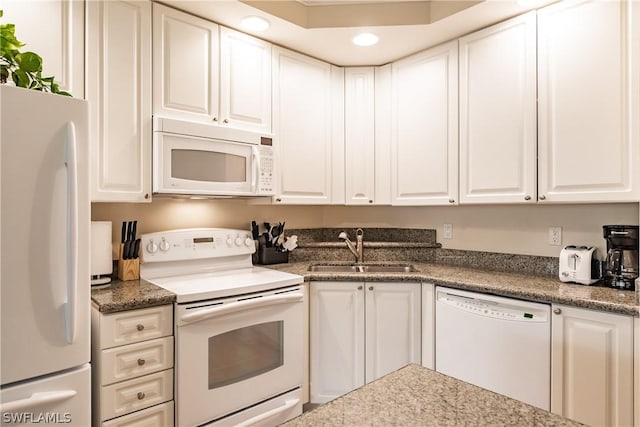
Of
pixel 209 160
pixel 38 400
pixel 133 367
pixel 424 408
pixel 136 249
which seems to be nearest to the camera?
pixel 424 408

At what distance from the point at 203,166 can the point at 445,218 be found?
5.74 ft

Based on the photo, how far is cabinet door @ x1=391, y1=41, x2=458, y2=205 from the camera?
2.52 metres

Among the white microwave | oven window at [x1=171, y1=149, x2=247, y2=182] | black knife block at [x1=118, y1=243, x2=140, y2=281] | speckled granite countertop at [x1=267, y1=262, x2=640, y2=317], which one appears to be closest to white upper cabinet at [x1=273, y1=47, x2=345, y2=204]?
the white microwave

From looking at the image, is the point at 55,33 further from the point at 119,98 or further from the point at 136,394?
the point at 136,394

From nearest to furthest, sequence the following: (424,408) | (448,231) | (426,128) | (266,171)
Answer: (424,408)
(266,171)
(426,128)
(448,231)

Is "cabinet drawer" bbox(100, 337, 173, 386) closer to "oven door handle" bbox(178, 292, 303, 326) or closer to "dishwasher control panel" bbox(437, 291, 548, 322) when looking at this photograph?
"oven door handle" bbox(178, 292, 303, 326)

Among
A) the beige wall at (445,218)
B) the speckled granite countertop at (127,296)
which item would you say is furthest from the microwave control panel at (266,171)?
the speckled granite countertop at (127,296)

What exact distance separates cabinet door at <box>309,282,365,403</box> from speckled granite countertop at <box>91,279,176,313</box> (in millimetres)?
908

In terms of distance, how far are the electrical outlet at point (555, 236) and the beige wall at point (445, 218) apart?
0.07 ft

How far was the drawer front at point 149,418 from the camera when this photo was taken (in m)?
1.65

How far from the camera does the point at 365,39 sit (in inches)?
99.3

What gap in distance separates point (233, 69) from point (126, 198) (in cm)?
101

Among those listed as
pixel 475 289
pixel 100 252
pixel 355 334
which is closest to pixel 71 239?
pixel 100 252

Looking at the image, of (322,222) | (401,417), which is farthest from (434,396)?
(322,222)
